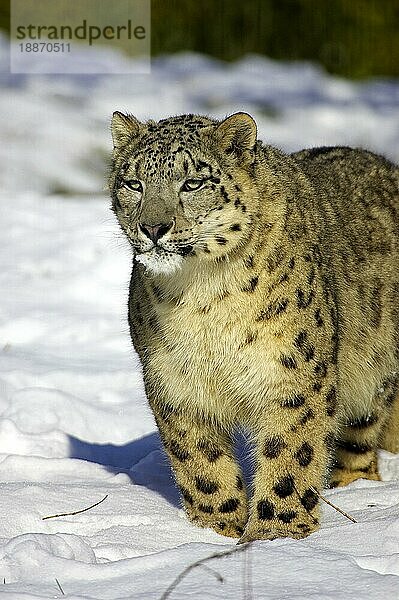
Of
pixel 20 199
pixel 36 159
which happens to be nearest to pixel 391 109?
pixel 36 159

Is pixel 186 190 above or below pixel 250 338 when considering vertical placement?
above

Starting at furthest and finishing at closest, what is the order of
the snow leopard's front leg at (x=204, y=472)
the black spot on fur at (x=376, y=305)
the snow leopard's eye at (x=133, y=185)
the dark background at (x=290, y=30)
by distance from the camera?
Result: the dark background at (x=290, y=30) → the black spot on fur at (x=376, y=305) → the snow leopard's front leg at (x=204, y=472) → the snow leopard's eye at (x=133, y=185)

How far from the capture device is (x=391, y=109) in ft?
59.4

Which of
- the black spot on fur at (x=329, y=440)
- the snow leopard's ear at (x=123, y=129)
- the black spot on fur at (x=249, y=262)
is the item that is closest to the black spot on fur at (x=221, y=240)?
the black spot on fur at (x=249, y=262)

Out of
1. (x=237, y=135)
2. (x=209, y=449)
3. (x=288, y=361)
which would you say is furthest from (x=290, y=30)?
(x=288, y=361)

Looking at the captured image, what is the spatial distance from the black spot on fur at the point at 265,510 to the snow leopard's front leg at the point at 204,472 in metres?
0.26

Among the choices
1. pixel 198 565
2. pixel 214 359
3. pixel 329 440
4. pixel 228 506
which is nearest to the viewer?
pixel 198 565

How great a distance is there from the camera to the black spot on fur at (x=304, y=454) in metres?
5.46

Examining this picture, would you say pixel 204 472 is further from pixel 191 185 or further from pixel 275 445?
pixel 191 185

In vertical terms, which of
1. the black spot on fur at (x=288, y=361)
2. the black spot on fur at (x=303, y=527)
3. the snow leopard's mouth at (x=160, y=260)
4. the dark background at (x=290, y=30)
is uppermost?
the dark background at (x=290, y=30)

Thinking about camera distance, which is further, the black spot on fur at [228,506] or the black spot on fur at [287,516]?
the black spot on fur at [228,506]

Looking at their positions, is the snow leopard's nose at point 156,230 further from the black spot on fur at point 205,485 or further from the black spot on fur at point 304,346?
the black spot on fur at point 205,485

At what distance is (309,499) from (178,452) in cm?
67

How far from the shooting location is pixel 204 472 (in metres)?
5.77
